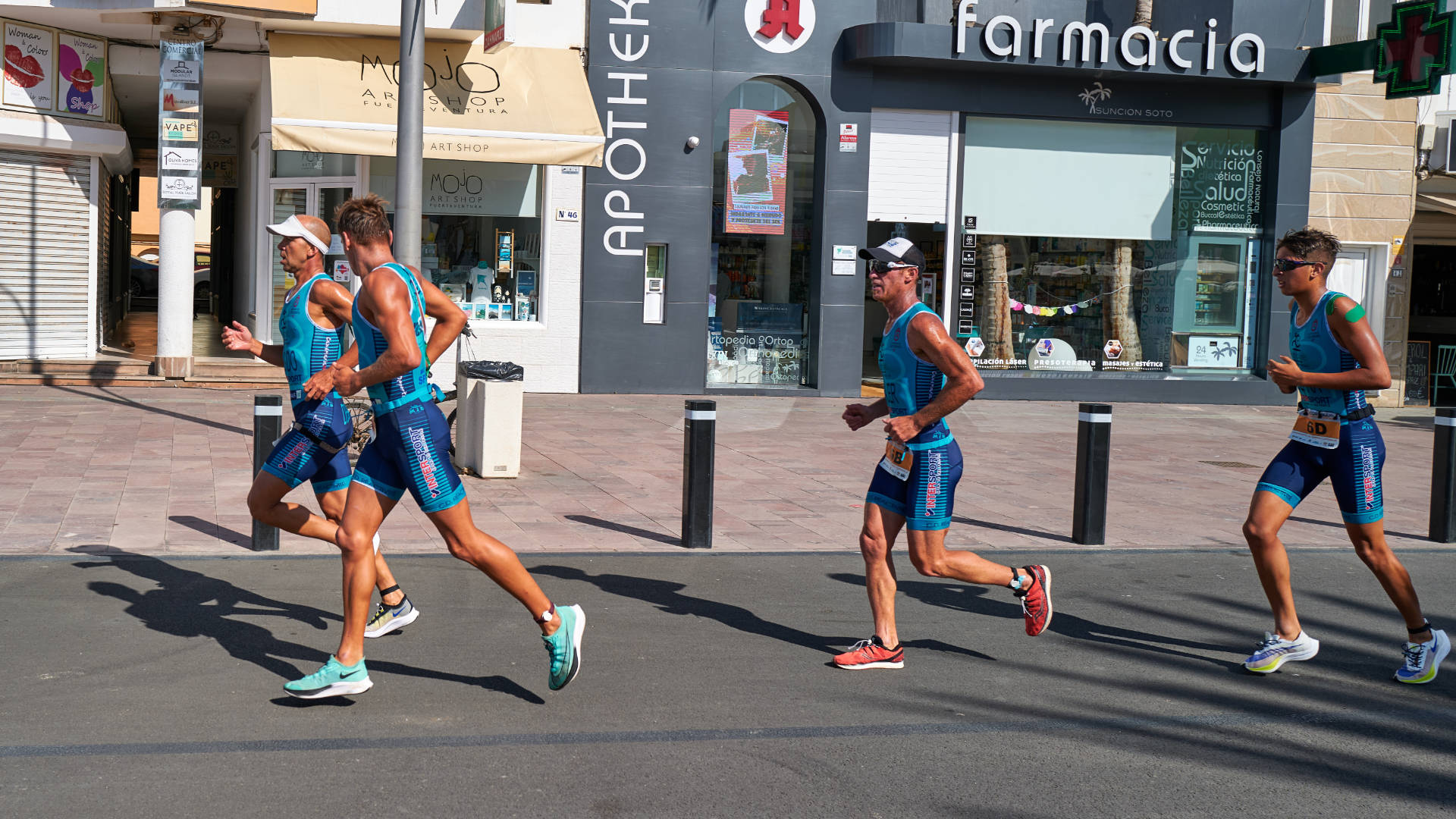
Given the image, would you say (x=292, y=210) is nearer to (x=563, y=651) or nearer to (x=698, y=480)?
(x=698, y=480)

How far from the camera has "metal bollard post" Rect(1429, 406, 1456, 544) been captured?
9.22 meters

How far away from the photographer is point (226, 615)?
20.4 feet

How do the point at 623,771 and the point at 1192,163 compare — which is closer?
the point at 623,771

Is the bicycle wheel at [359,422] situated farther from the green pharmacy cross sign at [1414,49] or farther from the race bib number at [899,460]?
the green pharmacy cross sign at [1414,49]

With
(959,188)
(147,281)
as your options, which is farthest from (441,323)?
(147,281)

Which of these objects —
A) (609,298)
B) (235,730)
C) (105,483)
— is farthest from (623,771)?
(609,298)

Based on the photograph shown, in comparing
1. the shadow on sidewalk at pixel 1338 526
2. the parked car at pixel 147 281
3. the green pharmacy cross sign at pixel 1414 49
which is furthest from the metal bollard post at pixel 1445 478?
the parked car at pixel 147 281

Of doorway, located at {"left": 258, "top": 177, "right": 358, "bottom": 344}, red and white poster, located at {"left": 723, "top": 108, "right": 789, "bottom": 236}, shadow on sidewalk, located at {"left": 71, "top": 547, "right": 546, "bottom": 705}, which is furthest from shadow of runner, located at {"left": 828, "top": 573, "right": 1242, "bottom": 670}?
doorway, located at {"left": 258, "top": 177, "right": 358, "bottom": 344}

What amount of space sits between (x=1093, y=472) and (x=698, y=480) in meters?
2.55

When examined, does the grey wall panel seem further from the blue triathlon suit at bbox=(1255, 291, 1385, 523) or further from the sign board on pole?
the blue triathlon suit at bbox=(1255, 291, 1385, 523)

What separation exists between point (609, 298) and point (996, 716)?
12.6m

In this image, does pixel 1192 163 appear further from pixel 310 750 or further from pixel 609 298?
pixel 310 750

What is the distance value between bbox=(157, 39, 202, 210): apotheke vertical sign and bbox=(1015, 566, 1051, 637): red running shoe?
1252 centimetres

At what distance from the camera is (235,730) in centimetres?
461
